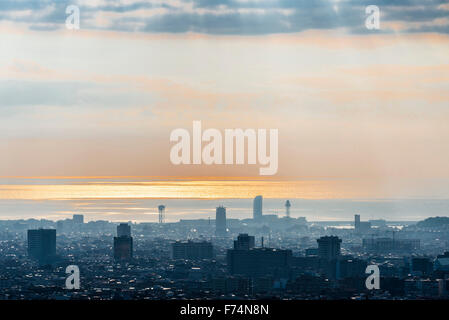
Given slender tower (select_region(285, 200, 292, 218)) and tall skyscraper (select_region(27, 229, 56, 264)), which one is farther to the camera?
slender tower (select_region(285, 200, 292, 218))

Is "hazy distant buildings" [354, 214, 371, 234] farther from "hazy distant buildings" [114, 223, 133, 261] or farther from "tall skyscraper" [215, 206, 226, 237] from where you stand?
"hazy distant buildings" [114, 223, 133, 261]

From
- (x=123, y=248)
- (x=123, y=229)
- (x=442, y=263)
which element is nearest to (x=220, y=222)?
(x=123, y=229)

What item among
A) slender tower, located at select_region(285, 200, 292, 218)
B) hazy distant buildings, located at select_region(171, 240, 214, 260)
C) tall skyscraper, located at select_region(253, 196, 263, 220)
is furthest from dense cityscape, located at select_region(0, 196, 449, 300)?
slender tower, located at select_region(285, 200, 292, 218)

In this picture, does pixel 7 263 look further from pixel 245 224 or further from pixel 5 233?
pixel 245 224

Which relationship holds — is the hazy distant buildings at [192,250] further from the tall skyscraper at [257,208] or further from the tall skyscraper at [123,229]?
the tall skyscraper at [123,229]

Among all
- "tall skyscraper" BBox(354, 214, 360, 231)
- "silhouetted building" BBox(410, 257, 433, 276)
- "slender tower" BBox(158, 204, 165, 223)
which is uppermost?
"slender tower" BBox(158, 204, 165, 223)

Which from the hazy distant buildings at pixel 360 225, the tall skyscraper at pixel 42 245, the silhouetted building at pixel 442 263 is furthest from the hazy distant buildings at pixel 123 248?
the hazy distant buildings at pixel 360 225

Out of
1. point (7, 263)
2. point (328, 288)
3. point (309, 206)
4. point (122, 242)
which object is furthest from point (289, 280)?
point (309, 206)
